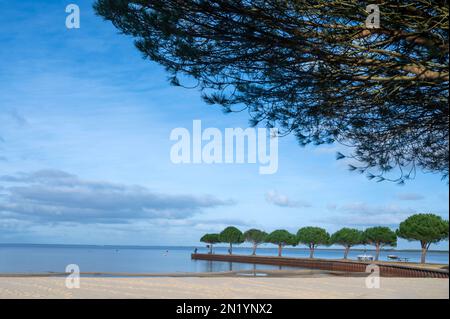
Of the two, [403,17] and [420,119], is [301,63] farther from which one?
[420,119]

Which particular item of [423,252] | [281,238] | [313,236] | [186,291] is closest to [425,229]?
[423,252]

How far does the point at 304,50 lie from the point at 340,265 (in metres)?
45.2

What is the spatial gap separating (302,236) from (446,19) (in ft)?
286

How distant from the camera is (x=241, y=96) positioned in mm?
9242

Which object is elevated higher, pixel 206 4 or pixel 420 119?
pixel 206 4

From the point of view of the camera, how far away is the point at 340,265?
5050cm

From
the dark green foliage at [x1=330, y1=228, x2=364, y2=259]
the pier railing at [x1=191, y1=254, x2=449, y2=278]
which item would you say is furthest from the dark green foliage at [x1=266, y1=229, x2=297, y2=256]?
the pier railing at [x1=191, y1=254, x2=449, y2=278]

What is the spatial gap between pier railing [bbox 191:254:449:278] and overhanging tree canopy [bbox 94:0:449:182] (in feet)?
50.1

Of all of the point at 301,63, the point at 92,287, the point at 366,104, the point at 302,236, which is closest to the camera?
the point at 301,63

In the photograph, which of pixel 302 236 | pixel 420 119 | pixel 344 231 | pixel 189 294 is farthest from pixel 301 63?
pixel 302 236

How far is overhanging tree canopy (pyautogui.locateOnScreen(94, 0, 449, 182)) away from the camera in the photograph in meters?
7.61

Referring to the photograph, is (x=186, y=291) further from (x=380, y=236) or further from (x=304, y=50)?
(x=380, y=236)

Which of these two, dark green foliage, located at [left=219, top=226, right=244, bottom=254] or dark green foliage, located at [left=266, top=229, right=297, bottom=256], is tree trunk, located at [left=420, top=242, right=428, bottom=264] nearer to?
dark green foliage, located at [left=266, top=229, right=297, bottom=256]

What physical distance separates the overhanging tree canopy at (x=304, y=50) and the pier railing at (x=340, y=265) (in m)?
15.3
